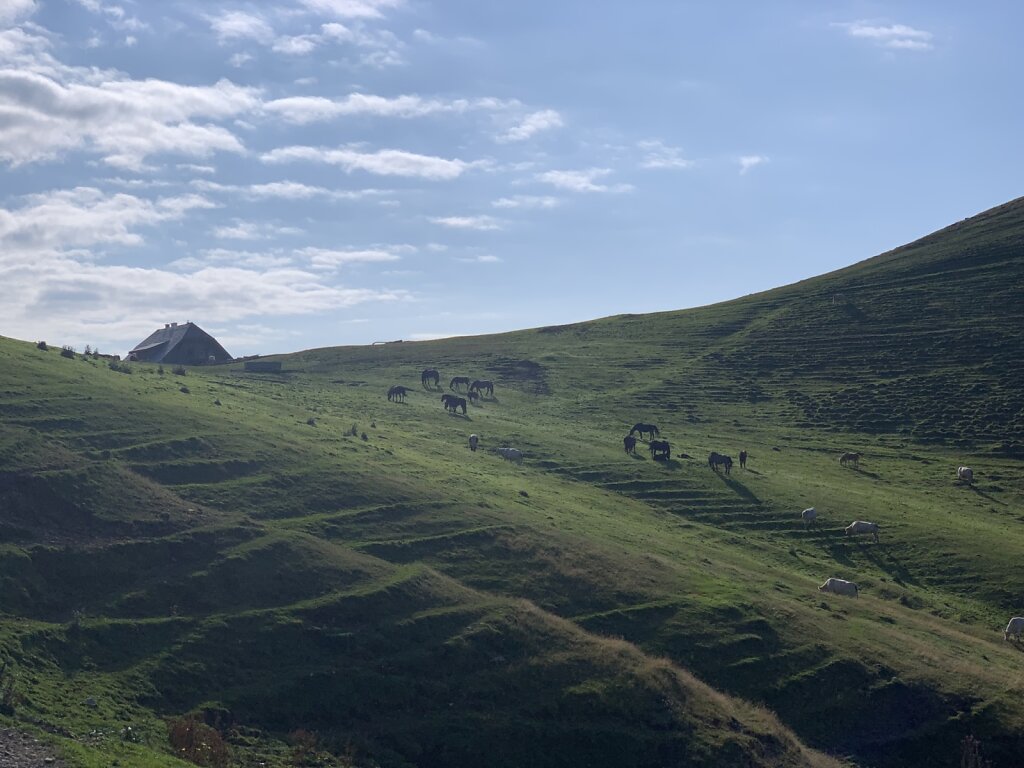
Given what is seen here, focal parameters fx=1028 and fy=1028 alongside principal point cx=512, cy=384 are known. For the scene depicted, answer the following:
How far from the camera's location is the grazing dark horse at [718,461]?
6488 centimetres

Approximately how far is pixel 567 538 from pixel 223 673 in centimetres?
1784

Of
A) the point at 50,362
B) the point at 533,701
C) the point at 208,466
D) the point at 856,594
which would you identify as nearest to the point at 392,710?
the point at 533,701

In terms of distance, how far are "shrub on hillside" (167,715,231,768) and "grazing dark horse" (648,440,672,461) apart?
42.8m

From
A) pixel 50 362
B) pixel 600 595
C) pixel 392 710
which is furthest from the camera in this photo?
pixel 50 362

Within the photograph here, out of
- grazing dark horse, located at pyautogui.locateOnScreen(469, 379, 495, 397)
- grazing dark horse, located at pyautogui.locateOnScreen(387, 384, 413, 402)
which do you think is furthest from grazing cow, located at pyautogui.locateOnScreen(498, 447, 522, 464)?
grazing dark horse, located at pyautogui.locateOnScreen(469, 379, 495, 397)

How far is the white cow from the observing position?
55.7 metres

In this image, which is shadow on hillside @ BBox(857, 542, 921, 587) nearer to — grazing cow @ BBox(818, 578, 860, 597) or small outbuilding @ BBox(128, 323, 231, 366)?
grazing cow @ BBox(818, 578, 860, 597)

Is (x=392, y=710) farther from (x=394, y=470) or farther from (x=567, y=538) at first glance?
(x=394, y=470)

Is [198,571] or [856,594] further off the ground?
[198,571]

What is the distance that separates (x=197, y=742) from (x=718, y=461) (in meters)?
→ 43.6

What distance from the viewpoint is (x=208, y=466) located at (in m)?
47.7

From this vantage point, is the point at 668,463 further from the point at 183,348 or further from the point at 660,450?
the point at 183,348

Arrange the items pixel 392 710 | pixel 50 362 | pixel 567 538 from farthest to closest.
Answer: pixel 50 362 → pixel 567 538 → pixel 392 710

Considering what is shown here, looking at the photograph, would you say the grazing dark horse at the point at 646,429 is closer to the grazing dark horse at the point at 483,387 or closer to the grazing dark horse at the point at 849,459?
the grazing dark horse at the point at 849,459
